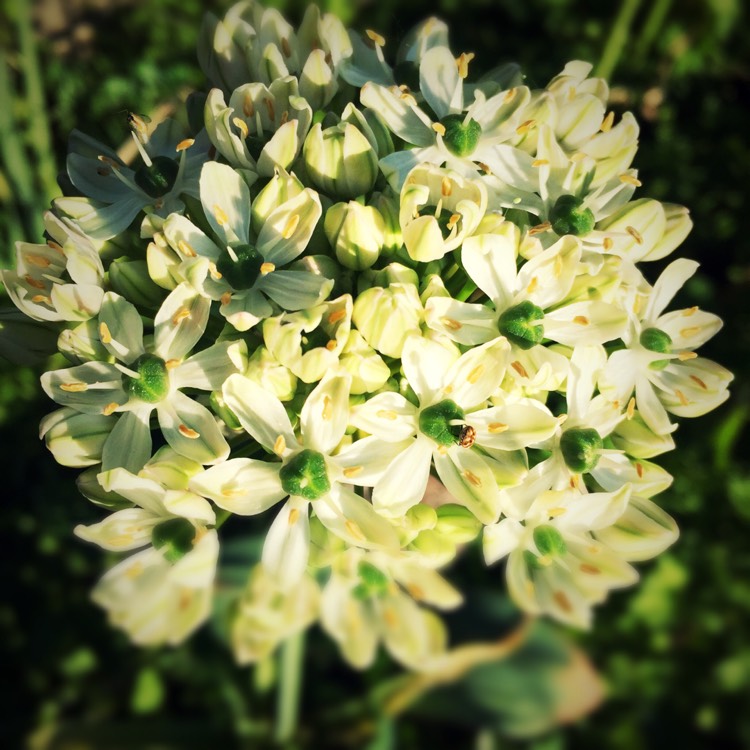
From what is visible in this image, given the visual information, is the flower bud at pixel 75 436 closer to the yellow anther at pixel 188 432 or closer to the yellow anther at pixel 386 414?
the yellow anther at pixel 188 432

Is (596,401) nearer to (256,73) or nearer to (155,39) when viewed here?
(256,73)

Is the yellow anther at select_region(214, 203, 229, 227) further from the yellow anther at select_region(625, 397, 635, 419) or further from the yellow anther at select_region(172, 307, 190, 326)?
the yellow anther at select_region(625, 397, 635, 419)

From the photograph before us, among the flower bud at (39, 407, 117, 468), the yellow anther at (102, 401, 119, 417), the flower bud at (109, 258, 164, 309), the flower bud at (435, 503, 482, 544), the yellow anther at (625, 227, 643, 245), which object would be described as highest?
the yellow anther at (625, 227, 643, 245)

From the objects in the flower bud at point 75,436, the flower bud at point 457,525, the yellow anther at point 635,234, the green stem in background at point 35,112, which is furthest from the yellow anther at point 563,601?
the green stem in background at point 35,112

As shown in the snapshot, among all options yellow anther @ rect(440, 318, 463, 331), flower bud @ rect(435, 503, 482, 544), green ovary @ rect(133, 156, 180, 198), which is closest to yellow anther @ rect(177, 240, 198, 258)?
green ovary @ rect(133, 156, 180, 198)

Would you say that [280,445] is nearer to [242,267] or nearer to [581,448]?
[242,267]

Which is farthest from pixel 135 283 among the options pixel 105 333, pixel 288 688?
pixel 288 688
